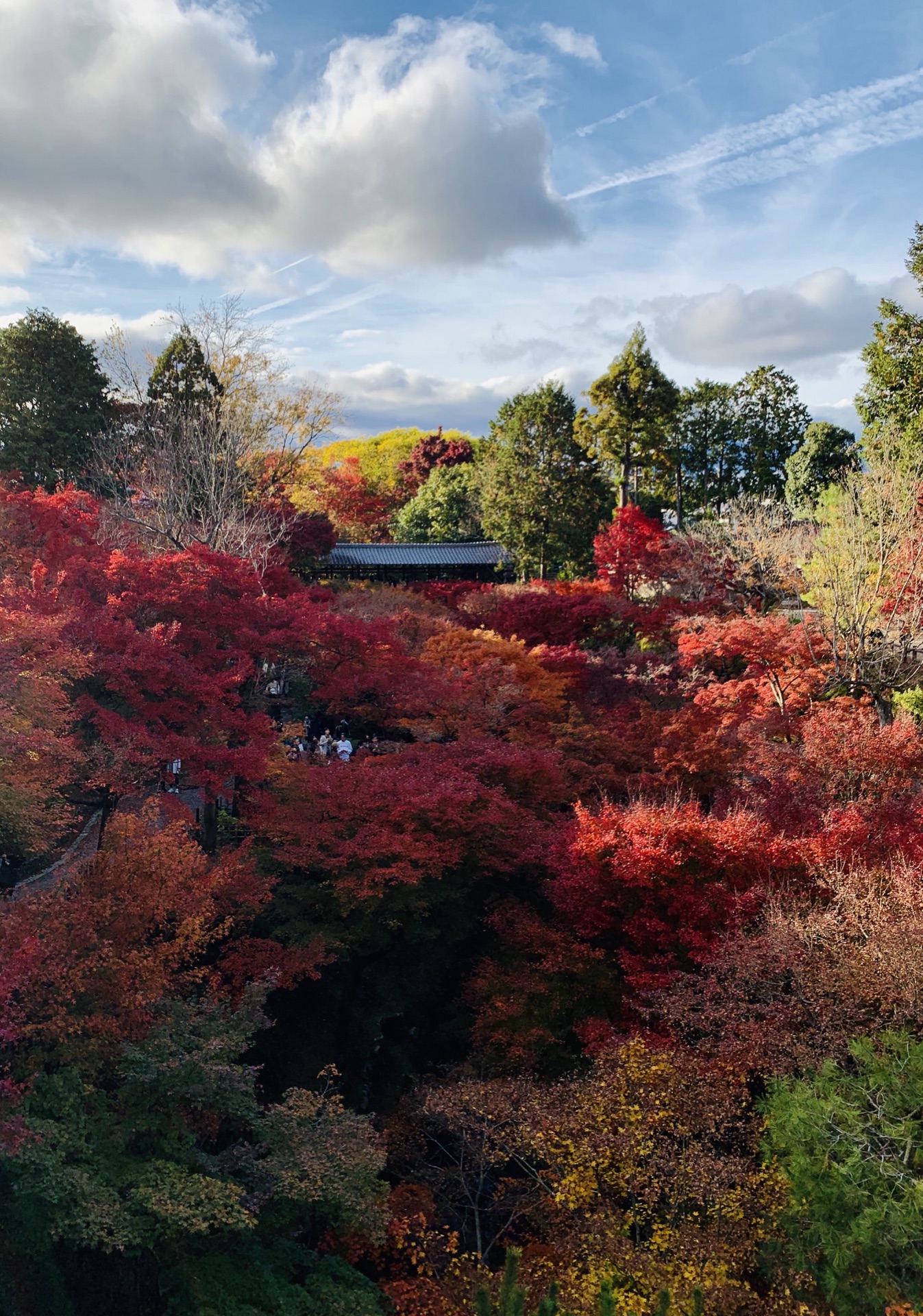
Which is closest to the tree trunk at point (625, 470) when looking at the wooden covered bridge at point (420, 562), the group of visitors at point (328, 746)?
the wooden covered bridge at point (420, 562)

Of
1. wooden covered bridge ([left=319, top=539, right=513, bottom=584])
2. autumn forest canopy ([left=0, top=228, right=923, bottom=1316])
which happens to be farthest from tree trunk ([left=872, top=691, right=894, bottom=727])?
wooden covered bridge ([left=319, top=539, right=513, bottom=584])

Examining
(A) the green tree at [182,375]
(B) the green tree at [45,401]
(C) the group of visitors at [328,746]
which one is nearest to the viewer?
(C) the group of visitors at [328,746]

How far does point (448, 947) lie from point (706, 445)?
104 ft

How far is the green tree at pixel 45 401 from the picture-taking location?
2755cm

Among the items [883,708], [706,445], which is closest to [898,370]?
[883,708]

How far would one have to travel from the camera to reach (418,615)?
2569 centimetres

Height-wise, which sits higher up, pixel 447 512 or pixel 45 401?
pixel 45 401

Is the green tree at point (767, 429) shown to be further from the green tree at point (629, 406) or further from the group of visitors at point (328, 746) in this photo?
the group of visitors at point (328, 746)

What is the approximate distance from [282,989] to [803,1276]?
7.53 m

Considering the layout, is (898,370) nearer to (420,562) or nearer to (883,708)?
(883,708)

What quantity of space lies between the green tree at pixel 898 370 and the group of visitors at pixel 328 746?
53.3 feet

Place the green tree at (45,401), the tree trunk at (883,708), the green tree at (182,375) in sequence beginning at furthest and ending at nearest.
A: the green tree at (182,375)
the green tree at (45,401)
the tree trunk at (883,708)

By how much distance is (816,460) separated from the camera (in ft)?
113

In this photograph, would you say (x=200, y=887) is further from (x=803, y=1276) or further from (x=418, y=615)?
(x=418, y=615)
